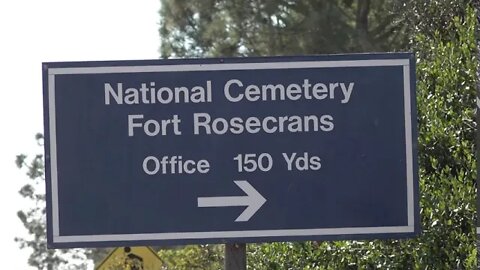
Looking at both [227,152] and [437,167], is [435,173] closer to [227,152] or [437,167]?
[437,167]

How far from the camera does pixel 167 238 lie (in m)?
6.46

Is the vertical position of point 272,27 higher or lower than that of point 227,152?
higher

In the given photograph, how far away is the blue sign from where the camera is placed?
255 inches

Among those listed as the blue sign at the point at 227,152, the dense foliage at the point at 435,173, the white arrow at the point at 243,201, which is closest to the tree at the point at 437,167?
the dense foliage at the point at 435,173

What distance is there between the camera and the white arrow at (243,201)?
6465mm

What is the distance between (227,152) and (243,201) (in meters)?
0.28

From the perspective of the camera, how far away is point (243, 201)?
21.2 feet

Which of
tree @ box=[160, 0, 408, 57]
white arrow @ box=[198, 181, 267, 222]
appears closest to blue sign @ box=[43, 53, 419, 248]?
white arrow @ box=[198, 181, 267, 222]

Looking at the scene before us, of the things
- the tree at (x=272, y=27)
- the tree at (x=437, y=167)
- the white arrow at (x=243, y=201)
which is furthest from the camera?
the tree at (x=272, y=27)

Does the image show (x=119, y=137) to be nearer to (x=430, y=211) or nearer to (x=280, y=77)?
(x=280, y=77)

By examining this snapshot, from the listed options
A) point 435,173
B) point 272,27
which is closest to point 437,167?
point 435,173

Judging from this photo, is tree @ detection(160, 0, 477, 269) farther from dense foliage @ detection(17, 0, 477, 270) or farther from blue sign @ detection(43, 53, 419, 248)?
blue sign @ detection(43, 53, 419, 248)

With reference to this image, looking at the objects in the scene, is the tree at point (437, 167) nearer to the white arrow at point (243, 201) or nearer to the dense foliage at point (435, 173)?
the dense foliage at point (435, 173)

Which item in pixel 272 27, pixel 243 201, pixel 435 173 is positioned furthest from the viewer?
pixel 272 27
